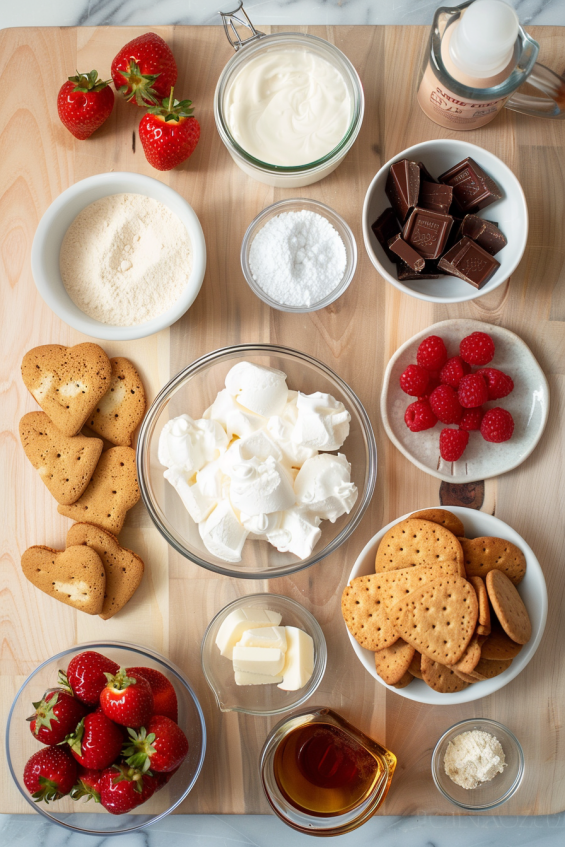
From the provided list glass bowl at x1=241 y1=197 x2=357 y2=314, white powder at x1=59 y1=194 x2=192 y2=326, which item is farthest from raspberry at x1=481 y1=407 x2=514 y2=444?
white powder at x1=59 y1=194 x2=192 y2=326

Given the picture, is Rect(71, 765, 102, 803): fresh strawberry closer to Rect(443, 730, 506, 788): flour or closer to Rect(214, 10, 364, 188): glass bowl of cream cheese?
Rect(443, 730, 506, 788): flour

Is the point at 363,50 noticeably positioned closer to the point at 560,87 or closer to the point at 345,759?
the point at 560,87

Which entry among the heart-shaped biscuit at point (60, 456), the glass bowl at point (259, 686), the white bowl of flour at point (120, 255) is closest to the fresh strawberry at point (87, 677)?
the glass bowl at point (259, 686)

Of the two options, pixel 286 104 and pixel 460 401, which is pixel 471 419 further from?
pixel 286 104

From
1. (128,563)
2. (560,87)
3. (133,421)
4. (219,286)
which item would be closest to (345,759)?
(128,563)

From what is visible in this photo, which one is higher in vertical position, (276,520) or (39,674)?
(276,520)

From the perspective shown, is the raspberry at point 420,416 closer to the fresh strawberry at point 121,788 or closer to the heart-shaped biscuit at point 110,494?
the heart-shaped biscuit at point 110,494

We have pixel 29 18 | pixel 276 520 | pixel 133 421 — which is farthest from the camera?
pixel 29 18
